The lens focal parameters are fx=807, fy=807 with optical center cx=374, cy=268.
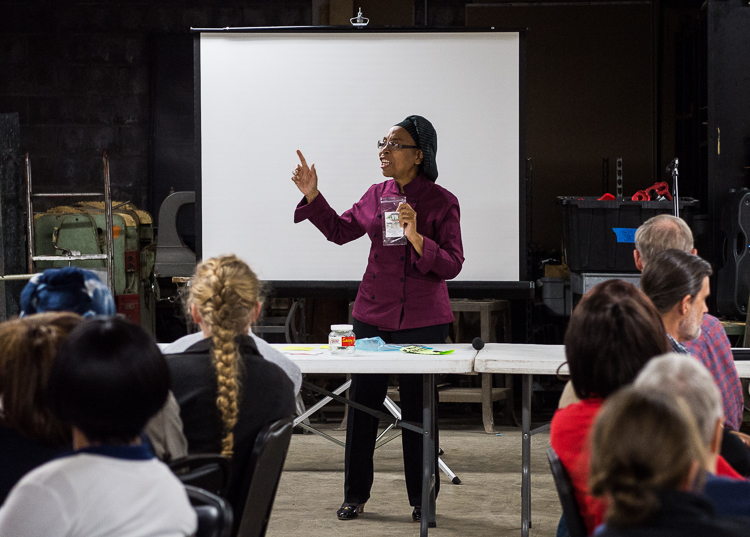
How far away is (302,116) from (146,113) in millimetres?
3535

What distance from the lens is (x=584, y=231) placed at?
452cm

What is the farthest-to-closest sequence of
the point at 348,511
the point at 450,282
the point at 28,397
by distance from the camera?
the point at 450,282 → the point at 348,511 → the point at 28,397

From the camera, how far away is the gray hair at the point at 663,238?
255cm

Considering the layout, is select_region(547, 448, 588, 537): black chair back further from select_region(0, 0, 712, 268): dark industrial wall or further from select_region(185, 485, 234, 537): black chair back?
select_region(0, 0, 712, 268): dark industrial wall

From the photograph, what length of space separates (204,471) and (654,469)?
2.93 ft

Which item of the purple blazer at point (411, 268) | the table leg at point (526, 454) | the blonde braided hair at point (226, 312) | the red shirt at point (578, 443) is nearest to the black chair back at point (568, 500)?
the red shirt at point (578, 443)

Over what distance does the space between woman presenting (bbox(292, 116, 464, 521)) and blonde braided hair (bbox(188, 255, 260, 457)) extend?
4.10ft

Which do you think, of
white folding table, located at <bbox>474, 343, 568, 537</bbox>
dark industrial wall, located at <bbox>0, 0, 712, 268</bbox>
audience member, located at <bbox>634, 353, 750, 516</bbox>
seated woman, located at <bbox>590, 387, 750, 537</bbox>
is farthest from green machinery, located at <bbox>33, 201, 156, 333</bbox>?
seated woman, located at <bbox>590, 387, 750, 537</bbox>

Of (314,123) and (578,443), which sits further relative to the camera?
(314,123)

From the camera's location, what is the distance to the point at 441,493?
3.78 metres

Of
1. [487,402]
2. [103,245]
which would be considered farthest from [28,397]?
[103,245]

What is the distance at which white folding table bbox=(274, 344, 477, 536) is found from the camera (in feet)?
9.05

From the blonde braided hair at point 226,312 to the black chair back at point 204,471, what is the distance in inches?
→ 6.4

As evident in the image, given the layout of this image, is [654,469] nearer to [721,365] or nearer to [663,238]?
[721,365]
